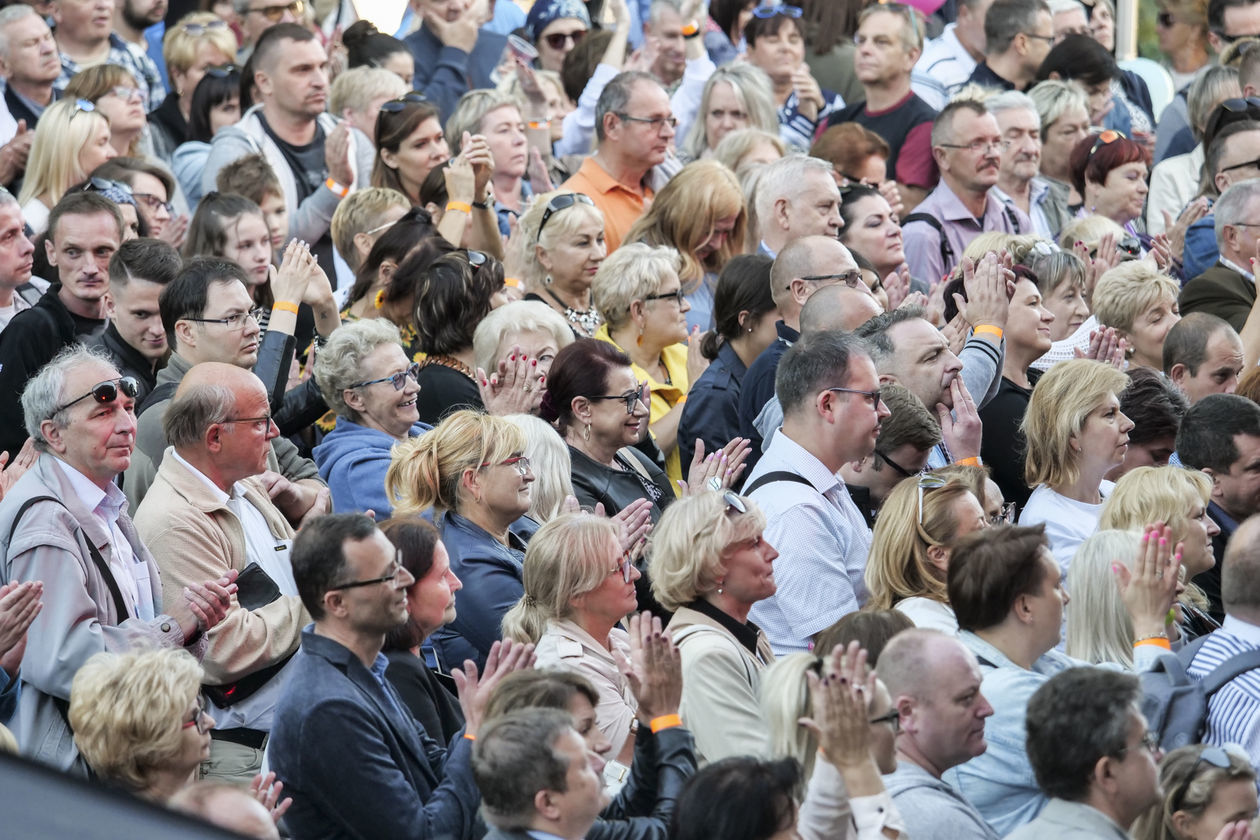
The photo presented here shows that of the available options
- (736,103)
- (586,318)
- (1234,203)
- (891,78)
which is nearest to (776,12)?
(891,78)

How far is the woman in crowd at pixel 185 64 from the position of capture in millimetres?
9547

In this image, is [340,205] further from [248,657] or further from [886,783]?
[886,783]

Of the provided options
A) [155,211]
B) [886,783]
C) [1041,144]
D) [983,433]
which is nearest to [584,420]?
[983,433]

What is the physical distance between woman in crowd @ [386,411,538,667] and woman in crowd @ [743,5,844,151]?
5.38 meters

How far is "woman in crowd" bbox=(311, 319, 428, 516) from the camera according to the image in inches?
223

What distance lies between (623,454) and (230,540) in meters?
1.58

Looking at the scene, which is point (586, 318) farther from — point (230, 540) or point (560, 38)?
point (560, 38)

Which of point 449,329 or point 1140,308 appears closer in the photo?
point 449,329

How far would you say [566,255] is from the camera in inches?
280

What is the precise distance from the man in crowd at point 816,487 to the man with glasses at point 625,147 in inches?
119

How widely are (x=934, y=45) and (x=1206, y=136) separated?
2.32 meters

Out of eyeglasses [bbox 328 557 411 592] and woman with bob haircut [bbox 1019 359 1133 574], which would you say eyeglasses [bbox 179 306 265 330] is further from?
woman with bob haircut [bbox 1019 359 1133 574]

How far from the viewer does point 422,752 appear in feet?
13.3

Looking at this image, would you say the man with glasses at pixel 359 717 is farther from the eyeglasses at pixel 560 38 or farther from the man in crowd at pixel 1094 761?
the eyeglasses at pixel 560 38
